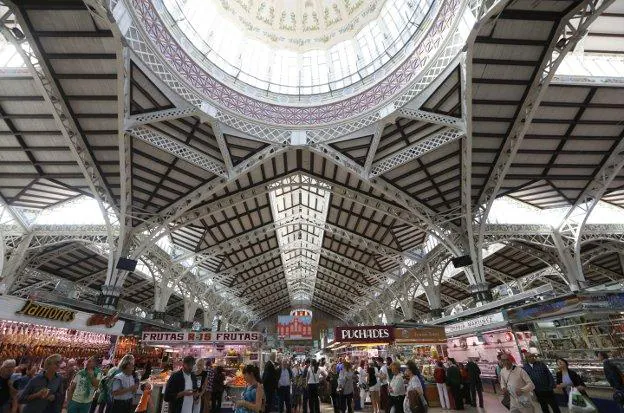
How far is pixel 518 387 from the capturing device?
6.13m

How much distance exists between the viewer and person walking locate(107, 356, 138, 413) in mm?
6102

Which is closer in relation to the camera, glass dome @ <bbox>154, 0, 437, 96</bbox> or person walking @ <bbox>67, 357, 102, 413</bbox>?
person walking @ <bbox>67, 357, 102, 413</bbox>

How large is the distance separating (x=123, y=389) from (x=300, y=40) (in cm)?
2201

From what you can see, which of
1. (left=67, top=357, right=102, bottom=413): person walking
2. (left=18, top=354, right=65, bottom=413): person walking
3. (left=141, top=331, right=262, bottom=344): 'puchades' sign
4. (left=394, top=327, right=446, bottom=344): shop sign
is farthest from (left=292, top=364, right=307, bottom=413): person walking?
(left=18, top=354, right=65, bottom=413): person walking

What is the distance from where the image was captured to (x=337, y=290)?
49594 mm

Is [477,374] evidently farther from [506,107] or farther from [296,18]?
[296,18]

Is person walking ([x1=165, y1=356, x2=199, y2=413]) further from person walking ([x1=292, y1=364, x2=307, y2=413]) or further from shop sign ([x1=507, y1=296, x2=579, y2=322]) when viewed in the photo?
shop sign ([x1=507, y1=296, x2=579, y2=322])

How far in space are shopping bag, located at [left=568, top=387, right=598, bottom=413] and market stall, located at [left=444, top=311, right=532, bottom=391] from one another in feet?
20.1

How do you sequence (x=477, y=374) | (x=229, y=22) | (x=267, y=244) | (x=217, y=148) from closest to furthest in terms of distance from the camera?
1. (x=477, y=374)
2. (x=217, y=148)
3. (x=229, y=22)
4. (x=267, y=244)

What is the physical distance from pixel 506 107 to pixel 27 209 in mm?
30171

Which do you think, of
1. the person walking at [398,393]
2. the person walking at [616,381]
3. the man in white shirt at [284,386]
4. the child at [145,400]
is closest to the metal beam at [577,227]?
the person walking at [616,381]

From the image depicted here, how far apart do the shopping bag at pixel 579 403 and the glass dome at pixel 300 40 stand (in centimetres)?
1509

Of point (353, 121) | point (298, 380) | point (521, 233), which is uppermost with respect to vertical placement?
point (353, 121)

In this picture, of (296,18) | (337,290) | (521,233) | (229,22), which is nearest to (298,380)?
(521,233)
